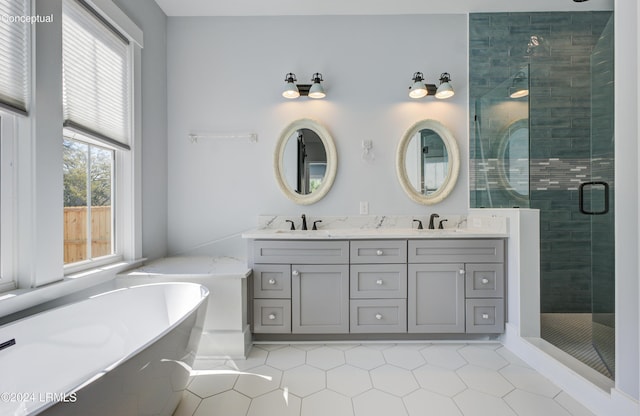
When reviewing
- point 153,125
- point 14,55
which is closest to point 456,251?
point 153,125

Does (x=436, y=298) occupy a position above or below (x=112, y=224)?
below

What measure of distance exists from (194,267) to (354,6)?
8.87 ft

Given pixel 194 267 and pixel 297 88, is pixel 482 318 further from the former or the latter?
pixel 297 88

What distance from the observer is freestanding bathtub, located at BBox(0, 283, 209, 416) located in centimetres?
93

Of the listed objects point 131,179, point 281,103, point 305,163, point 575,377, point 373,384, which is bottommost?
point 373,384

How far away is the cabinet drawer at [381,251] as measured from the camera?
223cm

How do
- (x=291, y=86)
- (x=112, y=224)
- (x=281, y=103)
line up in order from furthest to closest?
(x=281, y=103), (x=291, y=86), (x=112, y=224)

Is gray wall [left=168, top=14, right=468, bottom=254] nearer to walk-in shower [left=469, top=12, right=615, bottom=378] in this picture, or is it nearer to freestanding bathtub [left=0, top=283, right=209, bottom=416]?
walk-in shower [left=469, top=12, right=615, bottom=378]

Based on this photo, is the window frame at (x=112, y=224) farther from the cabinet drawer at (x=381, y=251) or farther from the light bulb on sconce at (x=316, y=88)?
the cabinet drawer at (x=381, y=251)

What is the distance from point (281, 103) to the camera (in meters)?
2.71

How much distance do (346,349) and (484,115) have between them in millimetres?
2407

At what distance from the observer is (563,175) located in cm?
273

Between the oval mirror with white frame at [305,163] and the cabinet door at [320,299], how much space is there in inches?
29.5

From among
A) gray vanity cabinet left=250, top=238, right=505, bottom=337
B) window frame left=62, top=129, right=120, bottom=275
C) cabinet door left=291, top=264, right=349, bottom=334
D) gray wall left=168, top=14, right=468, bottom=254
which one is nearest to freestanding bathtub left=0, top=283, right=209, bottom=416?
window frame left=62, top=129, right=120, bottom=275
